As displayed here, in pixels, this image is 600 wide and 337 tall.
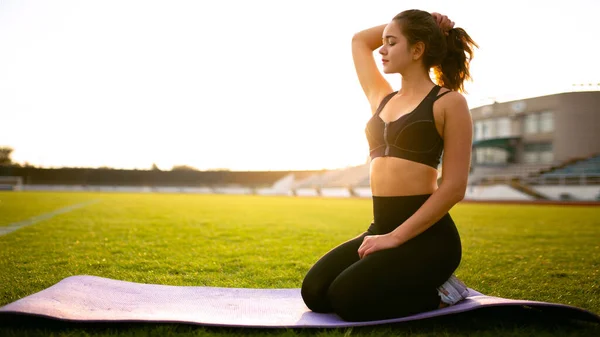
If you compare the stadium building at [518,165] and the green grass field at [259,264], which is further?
the stadium building at [518,165]

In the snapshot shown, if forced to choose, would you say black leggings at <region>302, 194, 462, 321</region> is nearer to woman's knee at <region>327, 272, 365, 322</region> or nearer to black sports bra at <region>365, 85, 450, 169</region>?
woman's knee at <region>327, 272, 365, 322</region>

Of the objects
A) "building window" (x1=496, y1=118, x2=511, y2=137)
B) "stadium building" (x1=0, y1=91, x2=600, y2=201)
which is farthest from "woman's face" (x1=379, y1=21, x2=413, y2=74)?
"building window" (x1=496, y1=118, x2=511, y2=137)

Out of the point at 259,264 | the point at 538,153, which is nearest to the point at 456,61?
the point at 259,264

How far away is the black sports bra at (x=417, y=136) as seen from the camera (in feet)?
7.47

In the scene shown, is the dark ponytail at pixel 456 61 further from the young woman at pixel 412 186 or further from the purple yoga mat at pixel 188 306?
the purple yoga mat at pixel 188 306

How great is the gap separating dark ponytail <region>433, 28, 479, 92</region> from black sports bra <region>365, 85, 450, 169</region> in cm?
19

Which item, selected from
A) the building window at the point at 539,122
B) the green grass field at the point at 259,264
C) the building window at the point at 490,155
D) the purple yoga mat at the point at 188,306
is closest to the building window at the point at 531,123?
the building window at the point at 539,122

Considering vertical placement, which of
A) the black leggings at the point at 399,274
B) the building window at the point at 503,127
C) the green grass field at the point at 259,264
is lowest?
the green grass field at the point at 259,264

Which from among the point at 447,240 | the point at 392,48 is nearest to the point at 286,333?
the point at 447,240

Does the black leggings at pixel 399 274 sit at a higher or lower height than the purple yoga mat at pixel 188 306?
higher

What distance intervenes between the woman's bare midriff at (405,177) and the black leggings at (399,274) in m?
0.04

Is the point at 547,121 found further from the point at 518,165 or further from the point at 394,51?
the point at 394,51

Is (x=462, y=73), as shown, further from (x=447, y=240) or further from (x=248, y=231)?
(x=248, y=231)

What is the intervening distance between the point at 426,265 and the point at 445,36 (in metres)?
1.19
